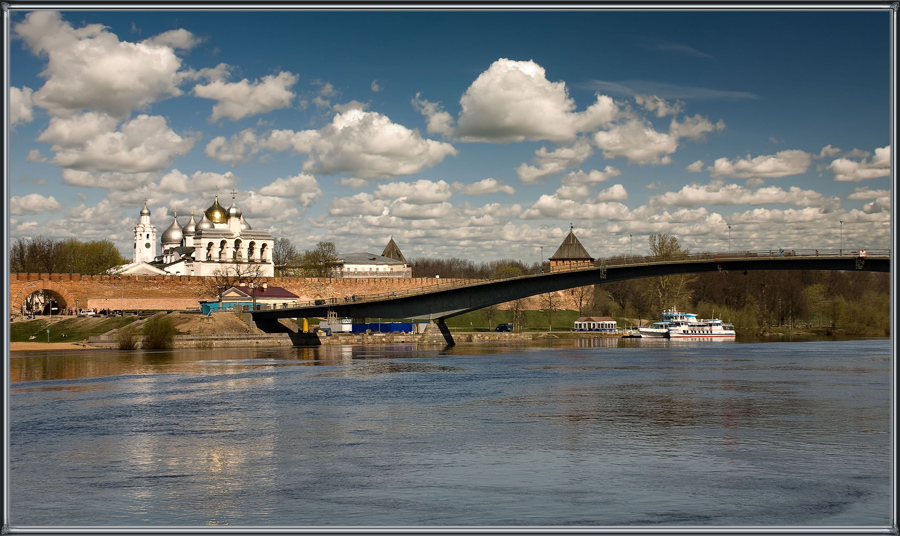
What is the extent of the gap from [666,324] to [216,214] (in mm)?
64143

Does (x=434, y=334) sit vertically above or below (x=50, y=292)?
A: below

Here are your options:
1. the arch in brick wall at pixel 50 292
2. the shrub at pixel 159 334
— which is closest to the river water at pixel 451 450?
the shrub at pixel 159 334

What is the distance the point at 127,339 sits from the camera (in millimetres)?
57469

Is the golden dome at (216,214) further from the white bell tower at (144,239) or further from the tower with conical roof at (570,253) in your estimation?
the tower with conical roof at (570,253)

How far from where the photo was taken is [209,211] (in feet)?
397

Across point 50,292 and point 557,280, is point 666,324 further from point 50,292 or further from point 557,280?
point 50,292


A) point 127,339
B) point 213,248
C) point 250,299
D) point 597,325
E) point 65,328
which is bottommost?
point 597,325

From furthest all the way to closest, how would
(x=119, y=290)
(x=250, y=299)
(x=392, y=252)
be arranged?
(x=392, y=252), (x=119, y=290), (x=250, y=299)

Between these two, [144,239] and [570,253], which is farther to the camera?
[144,239]

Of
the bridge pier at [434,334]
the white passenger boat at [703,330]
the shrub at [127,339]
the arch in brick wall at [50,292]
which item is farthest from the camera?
the white passenger boat at [703,330]

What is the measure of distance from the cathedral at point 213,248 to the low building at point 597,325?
3929 cm

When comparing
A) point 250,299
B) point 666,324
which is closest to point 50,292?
point 250,299

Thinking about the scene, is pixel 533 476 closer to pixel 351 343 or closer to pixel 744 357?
pixel 744 357

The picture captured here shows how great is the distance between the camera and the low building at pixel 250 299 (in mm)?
72812
